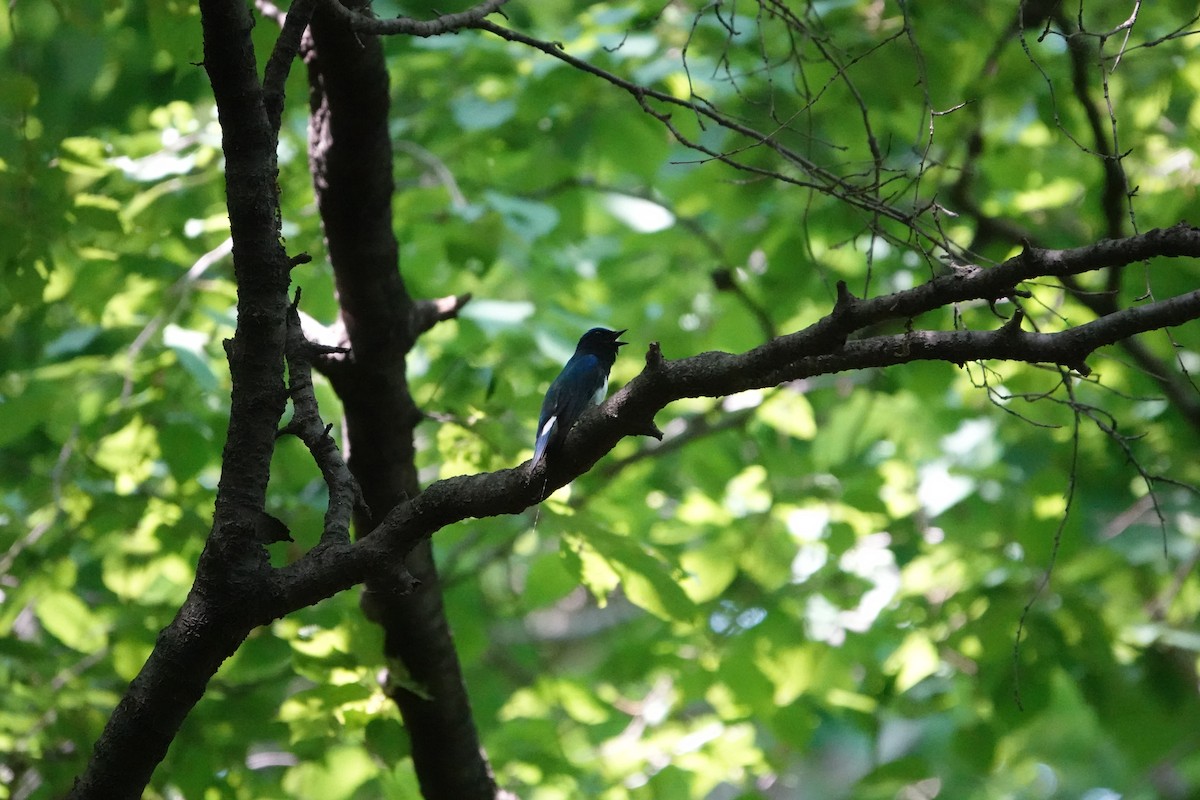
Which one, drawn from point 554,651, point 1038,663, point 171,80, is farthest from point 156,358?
point 554,651

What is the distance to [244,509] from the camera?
2.26m

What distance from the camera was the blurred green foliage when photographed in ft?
12.7

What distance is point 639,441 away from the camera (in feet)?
22.1

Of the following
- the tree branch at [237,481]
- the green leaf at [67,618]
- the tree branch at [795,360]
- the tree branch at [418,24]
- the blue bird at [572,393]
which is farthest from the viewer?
the green leaf at [67,618]

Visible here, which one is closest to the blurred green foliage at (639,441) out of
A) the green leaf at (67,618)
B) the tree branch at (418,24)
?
the green leaf at (67,618)

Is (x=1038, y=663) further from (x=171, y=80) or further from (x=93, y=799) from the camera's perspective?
(x=171, y=80)

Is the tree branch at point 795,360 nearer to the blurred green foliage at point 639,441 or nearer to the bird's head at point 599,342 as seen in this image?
the blurred green foliage at point 639,441

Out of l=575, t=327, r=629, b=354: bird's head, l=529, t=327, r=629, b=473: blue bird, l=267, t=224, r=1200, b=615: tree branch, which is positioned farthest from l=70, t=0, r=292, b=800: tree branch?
l=575, t=327, r=629, b=354: bird's head

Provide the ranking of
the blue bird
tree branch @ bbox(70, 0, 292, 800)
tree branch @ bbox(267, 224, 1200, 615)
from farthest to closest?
1. the blue bird
2. tree branch @ bbox(70, 0, 292, 800)
3. tree branch @ bbox(267, 224, 1200, 615)

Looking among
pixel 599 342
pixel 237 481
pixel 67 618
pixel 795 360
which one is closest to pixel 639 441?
pixel 599 342

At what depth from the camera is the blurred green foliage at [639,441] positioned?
3.87 metres

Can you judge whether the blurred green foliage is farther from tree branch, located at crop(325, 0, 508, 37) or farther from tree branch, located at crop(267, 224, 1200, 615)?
tree branch, located at crop(325, 0, 508, 37)

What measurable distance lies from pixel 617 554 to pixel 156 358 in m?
2.18

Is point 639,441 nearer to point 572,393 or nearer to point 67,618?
point 572,393
